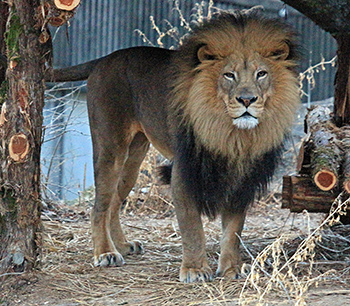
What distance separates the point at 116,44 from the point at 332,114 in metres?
4.19

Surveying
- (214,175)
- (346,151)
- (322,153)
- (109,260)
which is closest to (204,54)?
(214,175)

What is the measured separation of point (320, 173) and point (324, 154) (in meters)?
0.16

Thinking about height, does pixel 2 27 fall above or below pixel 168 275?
above

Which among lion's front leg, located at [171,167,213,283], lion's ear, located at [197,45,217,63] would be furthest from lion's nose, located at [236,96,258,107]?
lion's front leg, located at [171,167,213,283]

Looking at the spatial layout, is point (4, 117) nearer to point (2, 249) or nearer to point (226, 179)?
point (2, 249)

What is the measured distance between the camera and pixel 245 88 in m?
3.41

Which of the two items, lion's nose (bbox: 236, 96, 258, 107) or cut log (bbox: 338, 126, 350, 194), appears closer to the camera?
lion's nose (bbox: 236, 96, 258, 107)

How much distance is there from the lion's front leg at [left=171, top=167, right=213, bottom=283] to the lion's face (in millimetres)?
658

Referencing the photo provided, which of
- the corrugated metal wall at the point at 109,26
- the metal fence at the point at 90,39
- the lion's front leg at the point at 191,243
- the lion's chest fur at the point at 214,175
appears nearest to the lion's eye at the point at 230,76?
the lion's chest fur at the point at 214,175

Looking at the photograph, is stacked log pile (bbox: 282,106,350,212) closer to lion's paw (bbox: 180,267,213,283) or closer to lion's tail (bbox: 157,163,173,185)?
lion's paw (bbox: 180,267,213,283)

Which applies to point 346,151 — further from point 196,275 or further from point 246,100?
point 196,275

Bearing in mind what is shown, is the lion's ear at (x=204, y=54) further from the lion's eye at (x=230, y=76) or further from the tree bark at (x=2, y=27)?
the tree bark at (x=2, y=27)

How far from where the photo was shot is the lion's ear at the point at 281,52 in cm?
369

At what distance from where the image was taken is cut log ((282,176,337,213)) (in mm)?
3912
